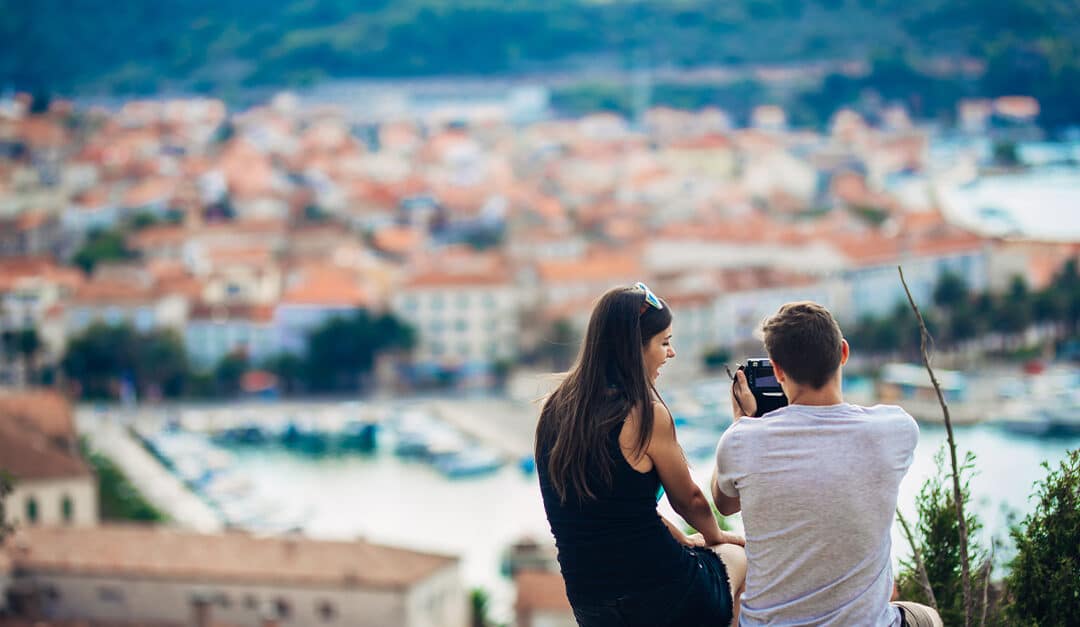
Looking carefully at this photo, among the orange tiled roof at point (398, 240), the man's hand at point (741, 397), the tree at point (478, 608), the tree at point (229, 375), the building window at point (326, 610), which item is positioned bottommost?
the tree at point (478, 608)

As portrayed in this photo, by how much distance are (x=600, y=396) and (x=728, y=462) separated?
94 mm

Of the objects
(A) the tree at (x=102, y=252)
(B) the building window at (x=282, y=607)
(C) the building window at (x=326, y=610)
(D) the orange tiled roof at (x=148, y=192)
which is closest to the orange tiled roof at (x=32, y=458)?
(B) the building window at (x=282, y=607)

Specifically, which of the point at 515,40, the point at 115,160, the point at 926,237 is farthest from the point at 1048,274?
the point at 515,40

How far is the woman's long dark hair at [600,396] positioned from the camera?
0.88 m

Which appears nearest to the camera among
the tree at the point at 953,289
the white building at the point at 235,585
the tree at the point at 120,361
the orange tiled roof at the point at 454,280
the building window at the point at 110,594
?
the white building at the point at 235,585

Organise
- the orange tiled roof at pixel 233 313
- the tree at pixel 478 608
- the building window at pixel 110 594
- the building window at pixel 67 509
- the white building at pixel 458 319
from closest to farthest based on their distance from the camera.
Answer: the building window at pixel 110 594 → the tree at pixel 478 608 → the building window at pixel 67 509 → the white building at pixel 458 319 → the orange tiled roof at pixel 233 313

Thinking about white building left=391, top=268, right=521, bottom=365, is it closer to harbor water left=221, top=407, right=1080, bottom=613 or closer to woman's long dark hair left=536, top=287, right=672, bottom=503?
harbor water left=221, top=407, right=1080, bottom=613

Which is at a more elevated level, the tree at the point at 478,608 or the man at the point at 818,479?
the man at the point at 818,479

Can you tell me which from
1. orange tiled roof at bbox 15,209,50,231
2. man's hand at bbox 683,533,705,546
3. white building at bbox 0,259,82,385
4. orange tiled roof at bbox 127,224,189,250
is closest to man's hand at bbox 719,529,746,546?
man's hand at bbox 683,533,705,546

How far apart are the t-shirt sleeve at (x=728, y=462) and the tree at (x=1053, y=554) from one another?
0.99ft

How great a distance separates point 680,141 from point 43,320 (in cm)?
1414

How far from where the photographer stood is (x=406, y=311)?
1725 centimetres

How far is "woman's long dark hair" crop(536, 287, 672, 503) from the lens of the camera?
2.89ft

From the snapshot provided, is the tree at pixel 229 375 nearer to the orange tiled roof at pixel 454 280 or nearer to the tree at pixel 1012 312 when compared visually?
the orange tiled roof at pixel 454 280
